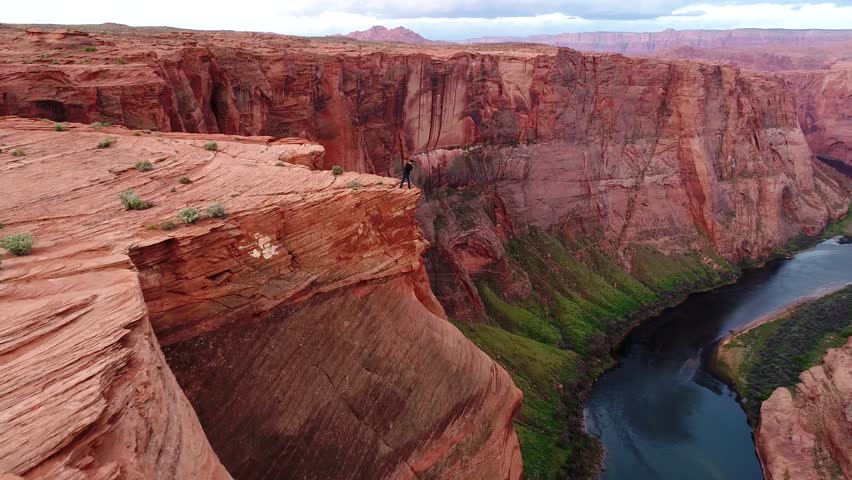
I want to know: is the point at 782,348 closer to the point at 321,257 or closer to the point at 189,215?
the point at 321,257

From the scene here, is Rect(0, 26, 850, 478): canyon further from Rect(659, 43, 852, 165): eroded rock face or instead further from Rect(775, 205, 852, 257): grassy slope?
Rect(659, 43, 852, 165): eroded rock face

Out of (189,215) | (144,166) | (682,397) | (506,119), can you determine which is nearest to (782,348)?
(682,397)

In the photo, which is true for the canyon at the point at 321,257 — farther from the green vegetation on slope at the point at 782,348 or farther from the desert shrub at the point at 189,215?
the green vegetation on slope at the point at 782,348

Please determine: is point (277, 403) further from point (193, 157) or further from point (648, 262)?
point (648, 262)

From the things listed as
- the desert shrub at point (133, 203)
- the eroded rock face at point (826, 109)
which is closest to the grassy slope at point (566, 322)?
the desert shrub at point (133, 203)

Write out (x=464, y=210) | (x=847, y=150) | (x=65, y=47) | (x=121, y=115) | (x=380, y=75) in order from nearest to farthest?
(x=121, y=115)
(x=65, y=47)
(x=380, y=75)
(x=464, y=210)
(x=847, y=150)

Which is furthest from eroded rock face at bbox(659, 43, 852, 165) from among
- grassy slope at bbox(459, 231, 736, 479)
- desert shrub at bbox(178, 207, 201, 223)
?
desert shrub at bbox(178, 207, 201, 223)

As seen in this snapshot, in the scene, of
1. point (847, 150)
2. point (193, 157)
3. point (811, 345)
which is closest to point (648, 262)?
point (811, 345)
